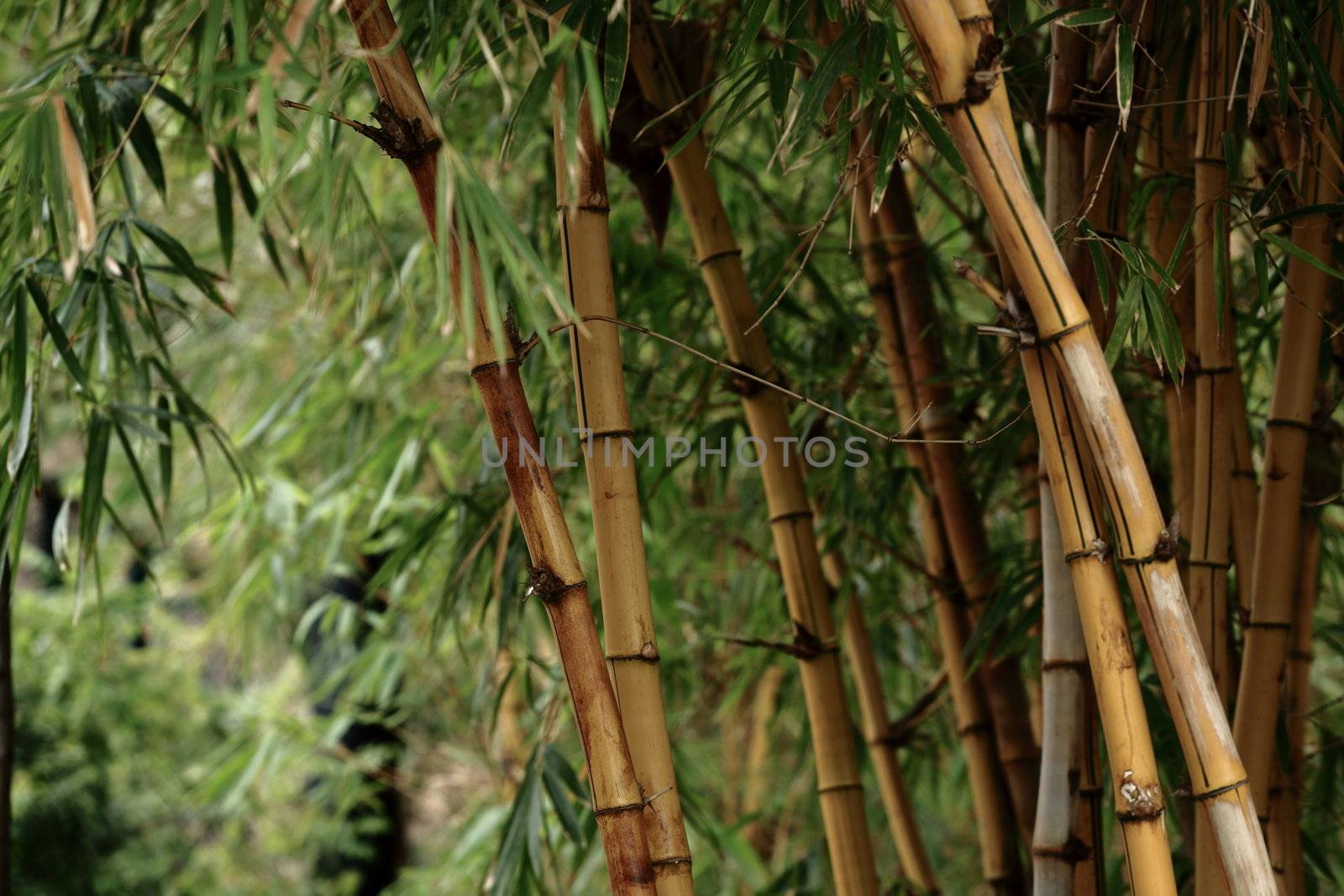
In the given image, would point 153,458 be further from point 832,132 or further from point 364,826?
point 832,132

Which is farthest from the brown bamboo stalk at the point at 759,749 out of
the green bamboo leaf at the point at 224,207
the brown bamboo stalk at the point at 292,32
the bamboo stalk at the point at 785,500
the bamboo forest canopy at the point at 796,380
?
the brown bamboo stalk at the point at 292,32

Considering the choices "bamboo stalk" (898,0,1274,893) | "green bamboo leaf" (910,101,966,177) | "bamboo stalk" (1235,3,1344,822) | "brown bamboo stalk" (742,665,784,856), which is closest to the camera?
"bamboo stalk" (898,0,1274,893)

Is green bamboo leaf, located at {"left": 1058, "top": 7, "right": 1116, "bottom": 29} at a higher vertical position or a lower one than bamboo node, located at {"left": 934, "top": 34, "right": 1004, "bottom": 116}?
higher

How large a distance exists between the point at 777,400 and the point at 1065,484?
0.34 m

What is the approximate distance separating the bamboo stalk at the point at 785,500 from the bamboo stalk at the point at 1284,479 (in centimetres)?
31

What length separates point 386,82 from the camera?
65 cm

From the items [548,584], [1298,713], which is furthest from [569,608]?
[1298,713]

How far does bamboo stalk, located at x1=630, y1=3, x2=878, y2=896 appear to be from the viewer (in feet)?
3.11

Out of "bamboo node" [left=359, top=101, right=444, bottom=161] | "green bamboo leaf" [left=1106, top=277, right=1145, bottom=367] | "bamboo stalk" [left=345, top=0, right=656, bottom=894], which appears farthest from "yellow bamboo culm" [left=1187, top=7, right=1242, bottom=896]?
"bamboo node" [left=359, top=101, right=444, bottom=161]

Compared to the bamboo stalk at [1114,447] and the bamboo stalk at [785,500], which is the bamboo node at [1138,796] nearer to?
the bamboo stalk at [1114,447]

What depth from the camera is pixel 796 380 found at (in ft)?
4.20

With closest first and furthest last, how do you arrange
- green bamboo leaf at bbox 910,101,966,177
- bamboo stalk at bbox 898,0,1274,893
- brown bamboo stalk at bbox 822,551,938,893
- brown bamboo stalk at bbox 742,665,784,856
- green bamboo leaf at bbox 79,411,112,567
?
bamboo stalk at bbox 898,0,1274,893, green bamboo leaf at bbox 910,101,966,177, green bamboo leaf at bbox 79,411,112,567, brown bamboo stalk at bbox 822,551,938,893, brown bamboo stalk at bbox 742,665,784,856

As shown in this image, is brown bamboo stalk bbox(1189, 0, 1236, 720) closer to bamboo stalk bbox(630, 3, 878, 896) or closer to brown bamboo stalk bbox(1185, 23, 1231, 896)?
brown bamboo stalk bbox(1185, 23, 1231, 896)

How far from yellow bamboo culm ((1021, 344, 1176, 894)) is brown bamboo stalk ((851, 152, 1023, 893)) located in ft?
1.29
